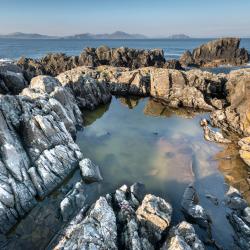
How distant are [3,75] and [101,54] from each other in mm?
60171

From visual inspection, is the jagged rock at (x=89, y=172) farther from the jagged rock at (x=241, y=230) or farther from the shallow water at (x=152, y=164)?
the jagged rock at (x=241, y=230)

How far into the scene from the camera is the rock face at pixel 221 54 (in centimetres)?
11200

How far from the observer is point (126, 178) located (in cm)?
A: 2531

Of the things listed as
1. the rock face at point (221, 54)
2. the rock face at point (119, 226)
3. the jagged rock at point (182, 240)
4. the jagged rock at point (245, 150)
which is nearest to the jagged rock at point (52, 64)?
the rock face at point (221, 54)

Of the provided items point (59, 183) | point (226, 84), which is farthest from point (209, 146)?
point (226, 84)

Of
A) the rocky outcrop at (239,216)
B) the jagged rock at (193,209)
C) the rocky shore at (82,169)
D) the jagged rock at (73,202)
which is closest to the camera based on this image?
the rocky shore at (82,169)

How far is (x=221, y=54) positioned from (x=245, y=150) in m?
96.5

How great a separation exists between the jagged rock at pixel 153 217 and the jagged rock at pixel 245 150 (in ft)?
46.6

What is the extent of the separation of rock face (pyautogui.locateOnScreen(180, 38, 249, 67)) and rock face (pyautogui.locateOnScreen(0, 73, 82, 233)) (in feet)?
308

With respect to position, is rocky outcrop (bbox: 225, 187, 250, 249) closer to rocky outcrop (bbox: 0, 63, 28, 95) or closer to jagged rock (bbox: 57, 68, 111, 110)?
jagged rock (bbox: 57, 68, 111, 110)

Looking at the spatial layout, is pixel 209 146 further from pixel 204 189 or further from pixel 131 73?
pixel 131 73

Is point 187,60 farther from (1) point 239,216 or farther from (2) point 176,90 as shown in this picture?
(1) point 239,216

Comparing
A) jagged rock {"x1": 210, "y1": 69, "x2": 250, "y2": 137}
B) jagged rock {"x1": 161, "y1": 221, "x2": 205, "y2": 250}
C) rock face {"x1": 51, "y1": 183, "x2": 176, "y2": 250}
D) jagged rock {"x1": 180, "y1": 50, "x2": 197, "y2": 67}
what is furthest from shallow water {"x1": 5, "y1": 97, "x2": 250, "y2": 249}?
jagged rock {"x1": 180, "y1": 50, "x2": 197, "y2": 67}

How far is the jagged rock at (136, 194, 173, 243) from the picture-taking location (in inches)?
665
